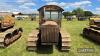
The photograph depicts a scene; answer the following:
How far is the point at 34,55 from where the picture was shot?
539 inches

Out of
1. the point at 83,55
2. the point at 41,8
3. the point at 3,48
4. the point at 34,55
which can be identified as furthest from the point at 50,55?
the point at 41,8

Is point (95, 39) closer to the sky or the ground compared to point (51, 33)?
closer to the ground

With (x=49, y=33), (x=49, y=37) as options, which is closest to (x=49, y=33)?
(x=49, y=33)

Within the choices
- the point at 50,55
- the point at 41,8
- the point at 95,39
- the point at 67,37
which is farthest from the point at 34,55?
the point at 95,39

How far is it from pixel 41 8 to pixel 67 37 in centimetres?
Answer: 438

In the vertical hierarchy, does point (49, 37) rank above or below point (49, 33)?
below

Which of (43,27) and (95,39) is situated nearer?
(43,27)

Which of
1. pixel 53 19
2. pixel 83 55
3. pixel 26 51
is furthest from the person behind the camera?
pixel 53 19

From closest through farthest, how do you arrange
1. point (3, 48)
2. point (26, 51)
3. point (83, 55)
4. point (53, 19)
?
point (83, 55) → point (26, 51) → point (3, 48) → point (53, 19)

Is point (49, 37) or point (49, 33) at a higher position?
point (49, 33)

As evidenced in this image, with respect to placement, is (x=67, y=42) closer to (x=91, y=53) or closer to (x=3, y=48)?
(x=91, y=53)

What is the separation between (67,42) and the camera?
1480 cm

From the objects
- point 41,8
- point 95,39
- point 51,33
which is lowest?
point 95,39

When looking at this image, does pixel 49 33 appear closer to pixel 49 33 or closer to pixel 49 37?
pixel 49 33
